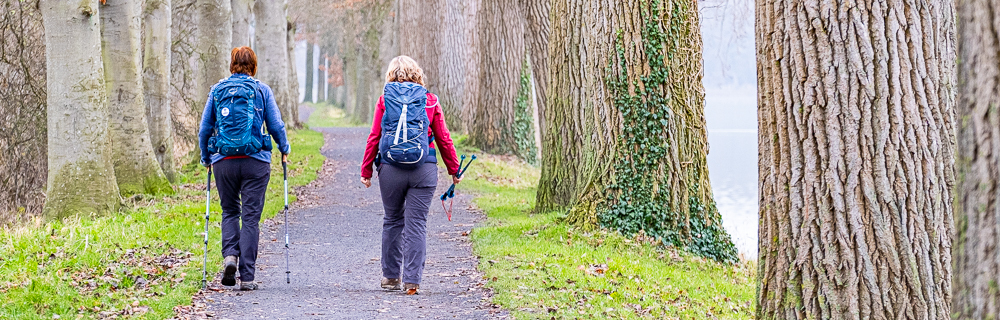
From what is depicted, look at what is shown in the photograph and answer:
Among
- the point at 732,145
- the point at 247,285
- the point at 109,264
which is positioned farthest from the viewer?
the point at 732,145

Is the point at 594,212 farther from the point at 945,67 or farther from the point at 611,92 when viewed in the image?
the point at 945,67

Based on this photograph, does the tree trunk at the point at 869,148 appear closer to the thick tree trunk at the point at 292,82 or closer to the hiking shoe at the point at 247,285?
the hiking shoe at the point at 247,285

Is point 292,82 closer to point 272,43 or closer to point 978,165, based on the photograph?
point 272,43

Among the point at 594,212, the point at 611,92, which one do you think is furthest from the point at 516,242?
the point at 611,92

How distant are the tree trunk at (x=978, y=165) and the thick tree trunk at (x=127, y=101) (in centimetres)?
1089

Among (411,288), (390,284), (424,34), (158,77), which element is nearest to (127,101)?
(158,77)

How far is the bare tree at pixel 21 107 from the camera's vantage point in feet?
40.2

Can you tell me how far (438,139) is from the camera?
6.78 m

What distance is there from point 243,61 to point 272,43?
16.5m

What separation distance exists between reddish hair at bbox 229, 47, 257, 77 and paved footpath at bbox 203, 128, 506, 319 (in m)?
1.64

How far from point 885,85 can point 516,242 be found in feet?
18.0

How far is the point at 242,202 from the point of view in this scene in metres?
6.89

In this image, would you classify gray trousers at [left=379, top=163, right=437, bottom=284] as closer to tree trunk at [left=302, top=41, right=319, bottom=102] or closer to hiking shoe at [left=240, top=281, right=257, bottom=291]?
hiking shoe at [left=240, top=281, right=257, bottom=291]

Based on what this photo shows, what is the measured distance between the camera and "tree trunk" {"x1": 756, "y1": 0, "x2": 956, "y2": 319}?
4.29 metres
